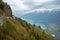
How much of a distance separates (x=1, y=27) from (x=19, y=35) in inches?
377

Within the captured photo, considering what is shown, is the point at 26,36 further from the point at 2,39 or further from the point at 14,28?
the point at 2,39

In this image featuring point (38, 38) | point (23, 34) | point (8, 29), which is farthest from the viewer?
point (38, 38)

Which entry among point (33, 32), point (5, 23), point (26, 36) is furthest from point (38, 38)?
point (5, 23)

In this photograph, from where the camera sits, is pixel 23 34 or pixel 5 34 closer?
pixel 5 34

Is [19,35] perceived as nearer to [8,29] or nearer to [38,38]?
[8,29]

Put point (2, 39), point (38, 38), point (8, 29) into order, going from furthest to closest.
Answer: point (38, 38) < point (8, 29) < point (2, 39)

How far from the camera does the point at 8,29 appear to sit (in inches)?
4286

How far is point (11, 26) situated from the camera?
112 metres

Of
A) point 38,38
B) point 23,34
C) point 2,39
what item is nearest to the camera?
point 2,39

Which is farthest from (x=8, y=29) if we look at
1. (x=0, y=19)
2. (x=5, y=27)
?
(x=0, y=19)

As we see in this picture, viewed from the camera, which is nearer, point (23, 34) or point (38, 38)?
point (23, 34)

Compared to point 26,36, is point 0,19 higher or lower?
higher

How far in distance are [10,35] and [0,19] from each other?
12279 millimetres

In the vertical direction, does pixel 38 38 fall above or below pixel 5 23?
below
